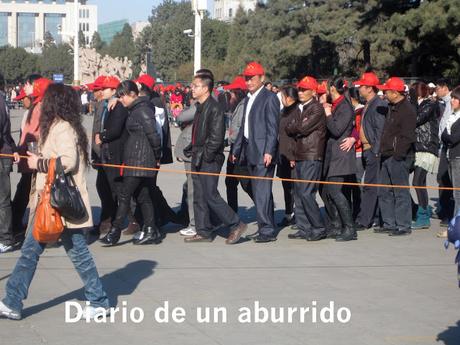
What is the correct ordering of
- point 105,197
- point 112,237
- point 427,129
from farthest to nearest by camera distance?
point 427,129 → point 105,197 → point 112,237

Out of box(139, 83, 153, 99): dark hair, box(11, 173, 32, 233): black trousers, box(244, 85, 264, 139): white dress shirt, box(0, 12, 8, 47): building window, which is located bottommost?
box(11, 173, 32, 233): black trousers

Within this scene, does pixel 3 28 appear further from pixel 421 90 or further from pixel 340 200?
pixel 340 200

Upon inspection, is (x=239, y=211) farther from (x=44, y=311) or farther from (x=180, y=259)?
(x=44, y=311)

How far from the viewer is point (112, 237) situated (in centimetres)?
1065

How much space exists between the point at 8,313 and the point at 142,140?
153 inches

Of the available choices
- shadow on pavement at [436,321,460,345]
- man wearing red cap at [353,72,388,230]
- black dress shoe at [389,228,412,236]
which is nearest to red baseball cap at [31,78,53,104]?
man wearing red cap at [353,72,388,230]

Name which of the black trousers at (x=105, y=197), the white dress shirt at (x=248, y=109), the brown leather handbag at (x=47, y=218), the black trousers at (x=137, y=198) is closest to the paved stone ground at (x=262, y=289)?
the black trousers at (x=137, y=198)

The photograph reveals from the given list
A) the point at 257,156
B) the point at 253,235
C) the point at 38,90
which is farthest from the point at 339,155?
the point at 38,90

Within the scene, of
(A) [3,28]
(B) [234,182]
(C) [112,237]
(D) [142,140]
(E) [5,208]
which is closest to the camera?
(E) [5,208]

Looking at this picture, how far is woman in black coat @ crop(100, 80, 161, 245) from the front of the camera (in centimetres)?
1066

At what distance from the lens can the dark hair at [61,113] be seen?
7328 mm

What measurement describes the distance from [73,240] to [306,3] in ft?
150

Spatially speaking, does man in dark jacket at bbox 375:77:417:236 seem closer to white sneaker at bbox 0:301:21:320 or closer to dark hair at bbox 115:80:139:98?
dark hair at bbox 115:80:139:98

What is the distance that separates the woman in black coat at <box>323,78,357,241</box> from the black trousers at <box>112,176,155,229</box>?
6.91ft
